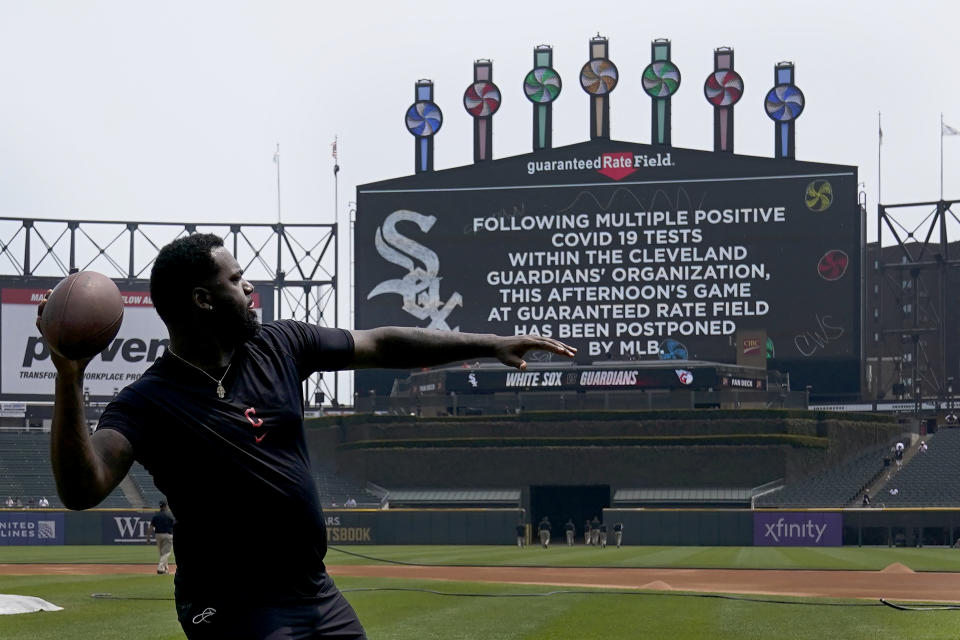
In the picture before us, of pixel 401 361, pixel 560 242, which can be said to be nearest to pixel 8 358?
pixel 560 242

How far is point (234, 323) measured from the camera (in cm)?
427

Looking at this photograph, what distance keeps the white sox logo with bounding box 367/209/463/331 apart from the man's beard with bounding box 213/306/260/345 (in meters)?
57.2

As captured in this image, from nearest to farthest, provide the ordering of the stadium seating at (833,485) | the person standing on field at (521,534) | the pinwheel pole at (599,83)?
the person standing on field at (521,534) → the stadium seating at (833,485) → the pinwheel pole at (599,83)

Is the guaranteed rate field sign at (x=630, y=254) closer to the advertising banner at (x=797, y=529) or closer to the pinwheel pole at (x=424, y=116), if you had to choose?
the pinwheel pole at (x=424, y=116)

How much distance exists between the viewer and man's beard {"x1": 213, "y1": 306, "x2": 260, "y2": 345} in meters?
4.25

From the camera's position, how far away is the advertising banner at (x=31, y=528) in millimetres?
44719

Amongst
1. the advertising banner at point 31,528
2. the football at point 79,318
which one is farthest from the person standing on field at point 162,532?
the football at point 79,318

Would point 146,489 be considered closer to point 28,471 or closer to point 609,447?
point 28,471

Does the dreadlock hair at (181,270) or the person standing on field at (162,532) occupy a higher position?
the dreadlock hair at (181,270)

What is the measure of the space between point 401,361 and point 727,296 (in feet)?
184

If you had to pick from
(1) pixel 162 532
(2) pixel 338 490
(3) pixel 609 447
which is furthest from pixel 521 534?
(1) pixel 162 532

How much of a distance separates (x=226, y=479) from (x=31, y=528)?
143 ft

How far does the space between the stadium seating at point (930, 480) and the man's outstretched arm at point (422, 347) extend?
152 ft

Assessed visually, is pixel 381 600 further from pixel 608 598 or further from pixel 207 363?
pixel 207 363
